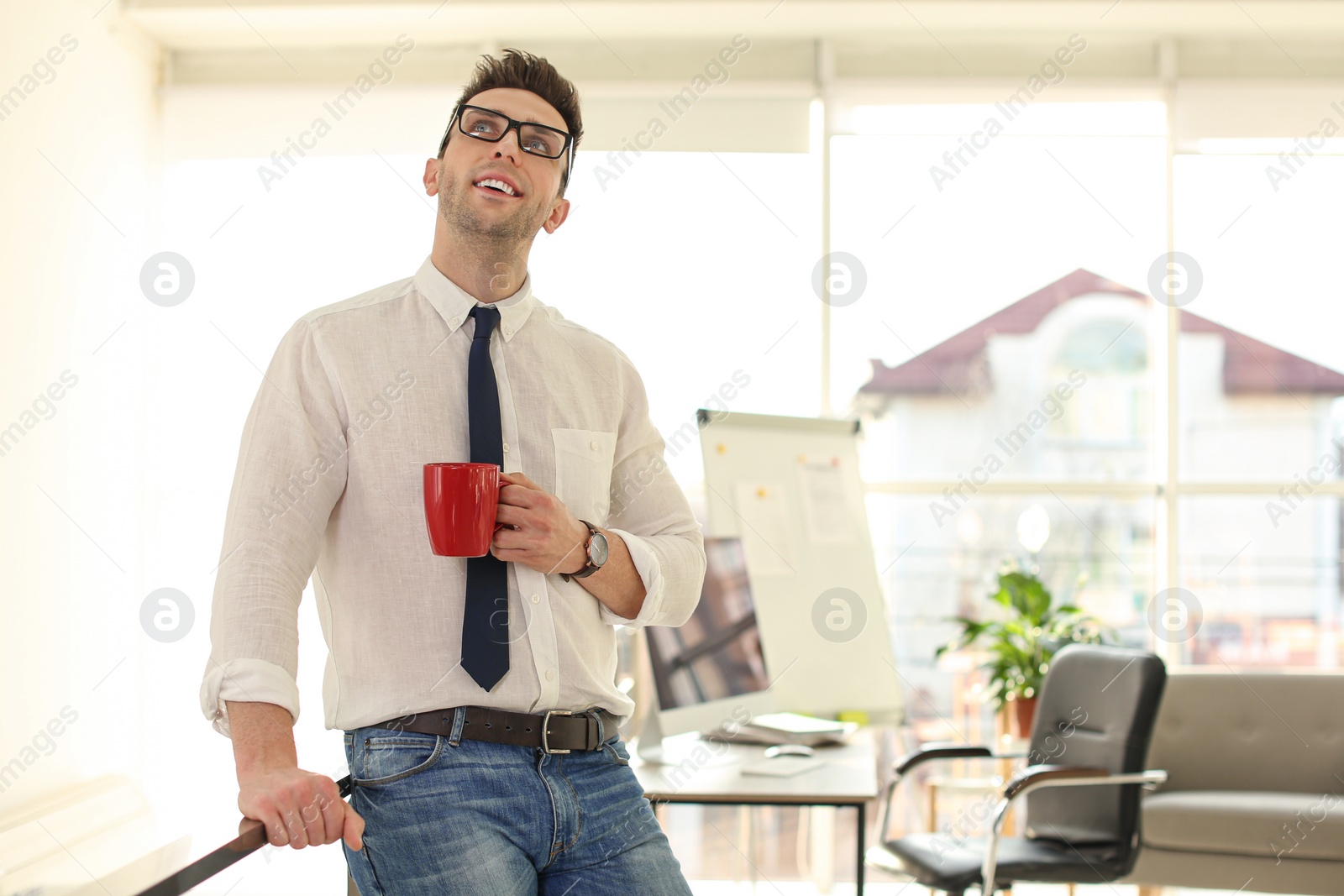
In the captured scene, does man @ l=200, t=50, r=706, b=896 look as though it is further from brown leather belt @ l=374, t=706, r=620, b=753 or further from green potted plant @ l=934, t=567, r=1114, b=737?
green potted plant @ l=934, t=567, r=1114, b=737

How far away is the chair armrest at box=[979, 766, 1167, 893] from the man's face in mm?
1879

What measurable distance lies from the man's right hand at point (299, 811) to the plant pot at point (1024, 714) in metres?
3.26

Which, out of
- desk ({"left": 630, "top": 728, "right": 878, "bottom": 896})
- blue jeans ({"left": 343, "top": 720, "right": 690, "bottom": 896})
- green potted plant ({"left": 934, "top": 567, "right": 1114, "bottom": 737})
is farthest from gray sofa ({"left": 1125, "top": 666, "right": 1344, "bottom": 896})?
blue jeans ({"left": 343, "top": 720, "right": 690, "bottom": 896})

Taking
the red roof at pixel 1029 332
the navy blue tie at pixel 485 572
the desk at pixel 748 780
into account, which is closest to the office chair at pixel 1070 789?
the desk at pixel 748 780

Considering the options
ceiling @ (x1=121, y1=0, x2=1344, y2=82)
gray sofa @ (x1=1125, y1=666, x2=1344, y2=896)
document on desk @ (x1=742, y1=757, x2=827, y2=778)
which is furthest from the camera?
ceiling @ (x1=121, y1=0, x2=1344, y2=82)

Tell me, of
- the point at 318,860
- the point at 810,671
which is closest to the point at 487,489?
the point at 318,860

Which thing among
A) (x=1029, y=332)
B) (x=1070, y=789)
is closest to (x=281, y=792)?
(x=1070, y=789)

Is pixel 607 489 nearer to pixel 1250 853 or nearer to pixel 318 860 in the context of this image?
pixel 318 860

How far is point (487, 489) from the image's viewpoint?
43.0 inches

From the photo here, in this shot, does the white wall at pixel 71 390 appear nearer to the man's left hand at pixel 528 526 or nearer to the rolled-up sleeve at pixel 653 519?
the rolled-up sleeve at pixel 653 519

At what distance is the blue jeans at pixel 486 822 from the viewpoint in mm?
1075

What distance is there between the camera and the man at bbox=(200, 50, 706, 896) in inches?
41.8

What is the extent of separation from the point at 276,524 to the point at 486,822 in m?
0.38

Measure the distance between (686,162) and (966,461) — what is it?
1653 millimetres
